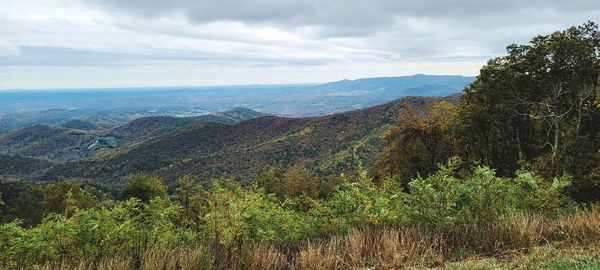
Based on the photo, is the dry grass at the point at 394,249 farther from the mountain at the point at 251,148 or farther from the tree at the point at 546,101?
the mountain at the point at 251,148

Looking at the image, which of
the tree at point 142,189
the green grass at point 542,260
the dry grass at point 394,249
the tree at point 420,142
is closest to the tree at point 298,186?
the tree at point 420,142

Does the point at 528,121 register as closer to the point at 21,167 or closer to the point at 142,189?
the point at 142,189

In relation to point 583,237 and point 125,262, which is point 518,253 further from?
point 125,262

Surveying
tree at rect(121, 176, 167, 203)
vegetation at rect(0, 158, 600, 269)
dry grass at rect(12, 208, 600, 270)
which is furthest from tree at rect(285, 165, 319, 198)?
dry grass at rect(12, 208, 600, 270)

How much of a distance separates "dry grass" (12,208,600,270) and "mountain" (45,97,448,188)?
237 feet

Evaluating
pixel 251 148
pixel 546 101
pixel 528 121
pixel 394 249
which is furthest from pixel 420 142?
pixel 251 148

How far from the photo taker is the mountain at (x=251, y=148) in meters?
99.2

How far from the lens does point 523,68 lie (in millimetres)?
23359

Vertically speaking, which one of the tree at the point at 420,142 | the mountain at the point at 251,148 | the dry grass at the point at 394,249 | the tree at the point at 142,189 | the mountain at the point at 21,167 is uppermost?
the dry grass at the point at 394,249

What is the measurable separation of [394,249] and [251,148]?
124 meters

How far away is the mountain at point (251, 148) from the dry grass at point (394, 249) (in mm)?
72238

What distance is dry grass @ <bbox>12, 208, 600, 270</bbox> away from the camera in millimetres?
5762

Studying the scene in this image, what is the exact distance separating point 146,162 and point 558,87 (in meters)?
133

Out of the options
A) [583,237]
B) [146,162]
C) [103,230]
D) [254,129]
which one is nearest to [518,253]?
[583,237]
